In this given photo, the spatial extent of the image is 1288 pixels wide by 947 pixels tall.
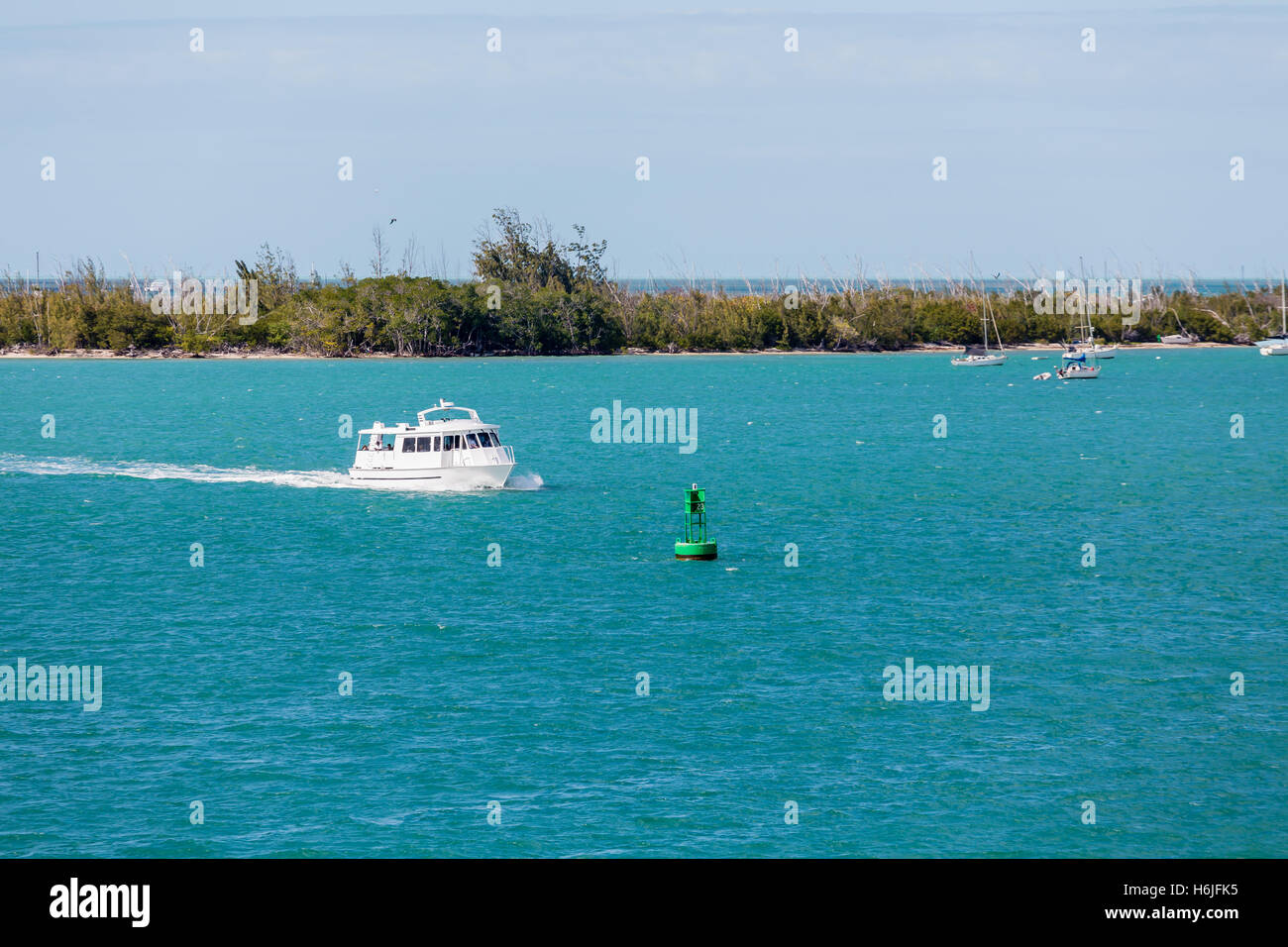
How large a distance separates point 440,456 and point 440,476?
1.17 metres

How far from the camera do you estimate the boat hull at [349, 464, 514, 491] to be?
7362 cm

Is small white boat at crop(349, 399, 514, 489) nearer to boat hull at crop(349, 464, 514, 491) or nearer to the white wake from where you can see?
boat hull at crop(349, 464, 514, 491)

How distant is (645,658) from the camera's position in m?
40.5

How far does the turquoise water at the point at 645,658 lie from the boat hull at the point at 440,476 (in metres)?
1.01

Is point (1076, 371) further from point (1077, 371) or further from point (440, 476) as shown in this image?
point (440, 476)

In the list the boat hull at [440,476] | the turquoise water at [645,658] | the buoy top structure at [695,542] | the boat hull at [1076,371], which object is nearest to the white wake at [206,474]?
the boat hull at [440,476]

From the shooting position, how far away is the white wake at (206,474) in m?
77.6

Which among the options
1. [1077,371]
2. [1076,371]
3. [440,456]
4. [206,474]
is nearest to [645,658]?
[440,456]

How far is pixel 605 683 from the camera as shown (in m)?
37.8

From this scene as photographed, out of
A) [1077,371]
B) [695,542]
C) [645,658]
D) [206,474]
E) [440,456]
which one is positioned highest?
[1077,371]

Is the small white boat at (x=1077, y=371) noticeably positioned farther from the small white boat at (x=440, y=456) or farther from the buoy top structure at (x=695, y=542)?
the buoy top structure at (x=695, y=542)

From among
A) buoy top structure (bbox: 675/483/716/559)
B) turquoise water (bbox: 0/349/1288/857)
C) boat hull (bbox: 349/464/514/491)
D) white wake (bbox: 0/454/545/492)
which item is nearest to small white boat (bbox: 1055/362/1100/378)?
turquoise water (bbox: 0/349/1288/857)
